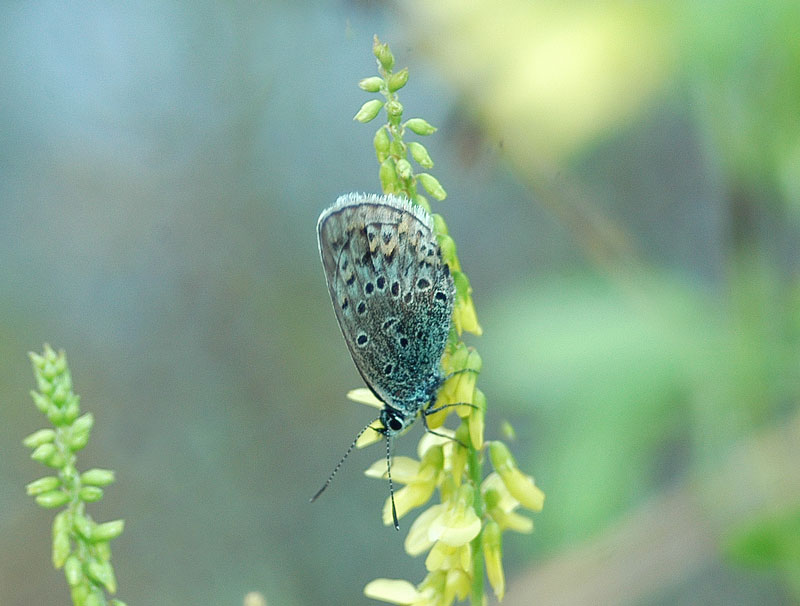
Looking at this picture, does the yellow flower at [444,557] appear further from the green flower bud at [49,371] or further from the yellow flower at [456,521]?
the green flower bud at [49,371]

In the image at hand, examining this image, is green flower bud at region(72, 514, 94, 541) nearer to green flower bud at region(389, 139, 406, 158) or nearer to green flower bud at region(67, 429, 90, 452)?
green flower bud at region(67, 429, 90, 452)

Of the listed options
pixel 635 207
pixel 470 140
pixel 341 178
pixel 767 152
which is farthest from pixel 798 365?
pixel 341 178

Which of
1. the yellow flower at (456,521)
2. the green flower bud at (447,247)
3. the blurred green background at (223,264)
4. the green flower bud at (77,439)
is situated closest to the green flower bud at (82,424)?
the green flower bud at (77,439)

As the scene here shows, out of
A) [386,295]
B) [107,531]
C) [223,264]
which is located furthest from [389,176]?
[223,264]

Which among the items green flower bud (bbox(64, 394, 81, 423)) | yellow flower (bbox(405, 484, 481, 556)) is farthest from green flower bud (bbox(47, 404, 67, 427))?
yellow flower (bbox(405, 484, 481, 556))

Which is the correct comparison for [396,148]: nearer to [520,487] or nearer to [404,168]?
[404,168]

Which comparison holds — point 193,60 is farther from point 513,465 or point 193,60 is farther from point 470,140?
point 513,465
